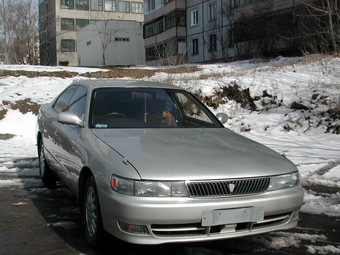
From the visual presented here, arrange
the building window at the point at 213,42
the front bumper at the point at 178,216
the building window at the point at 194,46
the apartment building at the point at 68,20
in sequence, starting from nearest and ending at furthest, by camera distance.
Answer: the front bumper at the point at 178,216
the building window at the point at 213,42
the building window at the point at 194,46
the apartment building at the point at 68,20

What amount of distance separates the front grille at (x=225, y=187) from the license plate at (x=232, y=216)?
0.13 meters

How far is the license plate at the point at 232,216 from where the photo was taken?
3.09 m

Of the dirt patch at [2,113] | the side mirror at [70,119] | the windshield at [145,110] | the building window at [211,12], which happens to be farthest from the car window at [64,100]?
the building window at [211,12]

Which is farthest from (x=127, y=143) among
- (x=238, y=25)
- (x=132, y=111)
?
(x=238, y=25)

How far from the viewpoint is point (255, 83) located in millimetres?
12656

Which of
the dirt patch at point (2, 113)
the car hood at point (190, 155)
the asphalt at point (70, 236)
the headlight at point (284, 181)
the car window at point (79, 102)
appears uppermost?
the car window at point (79, 102)

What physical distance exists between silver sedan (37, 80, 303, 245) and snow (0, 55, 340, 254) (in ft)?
3.50

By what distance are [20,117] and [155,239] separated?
974cm

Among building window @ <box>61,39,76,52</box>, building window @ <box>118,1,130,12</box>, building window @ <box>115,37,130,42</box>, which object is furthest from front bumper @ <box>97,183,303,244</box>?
building window @ <box>118,1,130,12</box>

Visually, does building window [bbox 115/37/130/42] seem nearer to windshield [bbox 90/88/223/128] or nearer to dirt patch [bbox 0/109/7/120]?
dirt patch [bbox 0/109/7/120]

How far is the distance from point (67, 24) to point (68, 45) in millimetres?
3457

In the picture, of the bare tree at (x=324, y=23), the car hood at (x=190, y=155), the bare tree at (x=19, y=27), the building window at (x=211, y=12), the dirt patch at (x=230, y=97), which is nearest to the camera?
the car hood at (x=190, y=155)

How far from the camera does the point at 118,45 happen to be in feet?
180

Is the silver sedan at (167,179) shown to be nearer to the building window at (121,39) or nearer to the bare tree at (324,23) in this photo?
the bare tree at (324,23)
